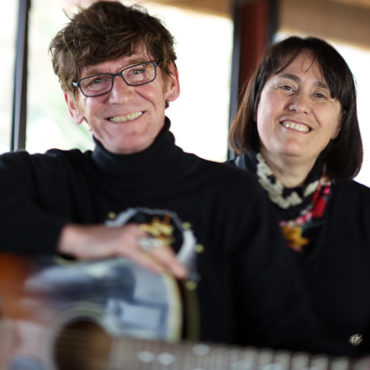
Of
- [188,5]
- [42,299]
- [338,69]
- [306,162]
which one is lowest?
[42,299]

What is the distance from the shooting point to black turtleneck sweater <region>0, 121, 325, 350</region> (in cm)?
126

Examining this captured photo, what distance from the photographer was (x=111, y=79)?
1399 mm

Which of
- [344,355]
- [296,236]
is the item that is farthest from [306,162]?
[344,355]

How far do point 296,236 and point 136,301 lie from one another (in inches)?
19.8

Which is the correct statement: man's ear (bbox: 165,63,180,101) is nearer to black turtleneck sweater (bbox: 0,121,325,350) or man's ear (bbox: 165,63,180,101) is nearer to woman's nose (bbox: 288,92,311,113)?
black turtleneck sweater (bbox: 0,121,325,350)

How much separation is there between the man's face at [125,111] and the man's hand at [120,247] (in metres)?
0.24

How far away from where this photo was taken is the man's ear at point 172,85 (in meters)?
1.52

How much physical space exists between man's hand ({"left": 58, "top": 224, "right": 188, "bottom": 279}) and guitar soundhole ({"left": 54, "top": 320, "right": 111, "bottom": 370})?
14 cm

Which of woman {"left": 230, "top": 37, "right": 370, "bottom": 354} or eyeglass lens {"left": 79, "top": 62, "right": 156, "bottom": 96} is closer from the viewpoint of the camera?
eyeglass lens {"left": 79, "top": 62, "right": 156, "bottom": 96}

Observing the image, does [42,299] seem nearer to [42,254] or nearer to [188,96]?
[42,254]

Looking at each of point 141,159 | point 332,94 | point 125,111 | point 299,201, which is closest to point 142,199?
point 141,159

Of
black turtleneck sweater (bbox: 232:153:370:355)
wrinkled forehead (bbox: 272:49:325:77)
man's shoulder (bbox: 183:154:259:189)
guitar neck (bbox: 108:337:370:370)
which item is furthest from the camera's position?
wrinkled forehead (bbox: 272:49:325:77)

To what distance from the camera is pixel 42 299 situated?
1.21 metres

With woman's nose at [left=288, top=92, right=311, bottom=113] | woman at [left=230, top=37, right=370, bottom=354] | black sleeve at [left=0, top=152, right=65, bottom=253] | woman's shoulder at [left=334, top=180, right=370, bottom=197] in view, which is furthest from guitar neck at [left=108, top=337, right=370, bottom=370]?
woman's nose at [left=288, top=92, right=311, bottom=113]
